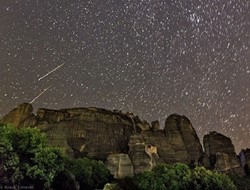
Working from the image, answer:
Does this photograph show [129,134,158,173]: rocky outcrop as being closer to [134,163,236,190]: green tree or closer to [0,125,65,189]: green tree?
[134,163,236,190]: green tree

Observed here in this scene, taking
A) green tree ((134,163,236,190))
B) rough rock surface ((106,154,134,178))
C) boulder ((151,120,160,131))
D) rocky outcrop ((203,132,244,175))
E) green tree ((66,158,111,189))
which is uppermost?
boulder ((151,120,160,131))

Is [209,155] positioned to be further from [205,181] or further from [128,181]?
[205,181]

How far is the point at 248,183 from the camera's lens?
79000mm

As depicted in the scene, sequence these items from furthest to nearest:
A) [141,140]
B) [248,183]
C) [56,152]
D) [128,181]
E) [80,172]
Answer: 1. [141,140]
2. [248,183]
3. [128,181]
4. [80,172]
5. [56,152]

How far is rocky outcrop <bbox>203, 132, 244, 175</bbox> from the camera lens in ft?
Answer: 294

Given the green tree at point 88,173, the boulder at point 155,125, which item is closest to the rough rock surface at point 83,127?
the boulder at point 155,125

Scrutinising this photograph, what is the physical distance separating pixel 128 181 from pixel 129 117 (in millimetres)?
43968

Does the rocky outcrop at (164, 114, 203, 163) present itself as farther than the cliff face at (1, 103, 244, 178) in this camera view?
Yes

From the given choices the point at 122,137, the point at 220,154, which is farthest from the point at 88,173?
the point at 220,154

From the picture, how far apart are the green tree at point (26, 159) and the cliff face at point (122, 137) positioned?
3588 cm

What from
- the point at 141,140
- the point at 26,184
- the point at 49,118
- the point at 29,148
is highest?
the point at 49,118

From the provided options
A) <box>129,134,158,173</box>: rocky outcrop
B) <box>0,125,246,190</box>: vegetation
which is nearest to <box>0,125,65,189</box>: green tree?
<box>0,125,246,190</box>: vegetation

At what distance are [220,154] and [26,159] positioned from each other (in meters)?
62.6

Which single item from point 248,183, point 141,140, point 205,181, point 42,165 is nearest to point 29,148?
point 42,165
